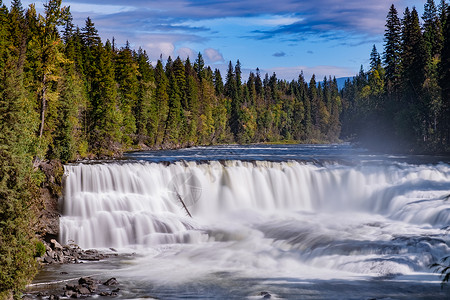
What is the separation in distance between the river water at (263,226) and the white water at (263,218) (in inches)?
2.8

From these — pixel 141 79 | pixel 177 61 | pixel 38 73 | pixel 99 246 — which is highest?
pixel 177 61

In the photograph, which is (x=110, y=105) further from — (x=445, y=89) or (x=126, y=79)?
(x=445, y=89)

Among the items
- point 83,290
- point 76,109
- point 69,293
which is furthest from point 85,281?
point 76,109

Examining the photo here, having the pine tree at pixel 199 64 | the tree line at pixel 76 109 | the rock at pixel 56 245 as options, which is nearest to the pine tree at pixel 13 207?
the tree line at pixel 76 109

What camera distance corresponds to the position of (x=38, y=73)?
32.8m

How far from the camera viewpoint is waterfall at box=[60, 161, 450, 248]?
25906 mm

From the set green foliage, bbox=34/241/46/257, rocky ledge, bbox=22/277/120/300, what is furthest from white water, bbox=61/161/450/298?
green foliage, bbox=34/241/46/257

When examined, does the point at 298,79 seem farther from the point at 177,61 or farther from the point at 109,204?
the point at 109,204

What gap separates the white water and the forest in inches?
161

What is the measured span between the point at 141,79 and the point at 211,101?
42.9m

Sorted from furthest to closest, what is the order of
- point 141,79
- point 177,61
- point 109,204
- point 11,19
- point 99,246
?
point 177,61, point 141,79, point 11,19, point 109,204, point 99,246

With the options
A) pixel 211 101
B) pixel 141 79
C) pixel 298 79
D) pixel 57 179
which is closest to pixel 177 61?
pixel 141 79

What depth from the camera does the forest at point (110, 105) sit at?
1817cm

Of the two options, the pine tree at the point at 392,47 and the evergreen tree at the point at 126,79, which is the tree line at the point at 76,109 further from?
the pine tree at the point at 392,47
